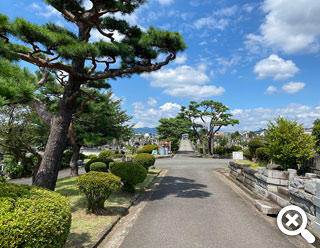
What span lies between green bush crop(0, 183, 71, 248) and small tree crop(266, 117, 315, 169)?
6832mm

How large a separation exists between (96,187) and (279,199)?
5230 millimetres

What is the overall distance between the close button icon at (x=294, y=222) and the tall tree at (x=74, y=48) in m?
5.54

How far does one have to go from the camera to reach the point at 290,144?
23.1ft

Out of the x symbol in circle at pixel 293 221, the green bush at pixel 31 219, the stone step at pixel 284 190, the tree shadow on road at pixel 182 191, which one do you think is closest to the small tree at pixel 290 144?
the stone step at pixel 284 190

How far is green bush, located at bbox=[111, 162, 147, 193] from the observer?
812 centimetres

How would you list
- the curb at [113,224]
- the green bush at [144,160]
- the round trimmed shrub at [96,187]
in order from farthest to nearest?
1. the green bush at [144,160]
2. the round trimmed shrub at [96,187]
3. the curb at [113,224]

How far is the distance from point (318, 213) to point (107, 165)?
36.1 ft

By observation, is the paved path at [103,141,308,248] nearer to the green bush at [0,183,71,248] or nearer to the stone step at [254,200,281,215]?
the stone step at [254,200,281,215]

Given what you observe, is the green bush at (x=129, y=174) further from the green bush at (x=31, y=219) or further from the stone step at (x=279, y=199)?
the green bush at (x=31, y=219)

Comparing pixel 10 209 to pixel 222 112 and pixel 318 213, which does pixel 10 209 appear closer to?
pixel 318 213

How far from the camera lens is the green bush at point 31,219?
243 cm

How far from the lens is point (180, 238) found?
4438mm

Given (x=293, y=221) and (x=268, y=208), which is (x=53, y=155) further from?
(x=293, y=221)

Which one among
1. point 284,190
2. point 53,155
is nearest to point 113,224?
point 53,155
